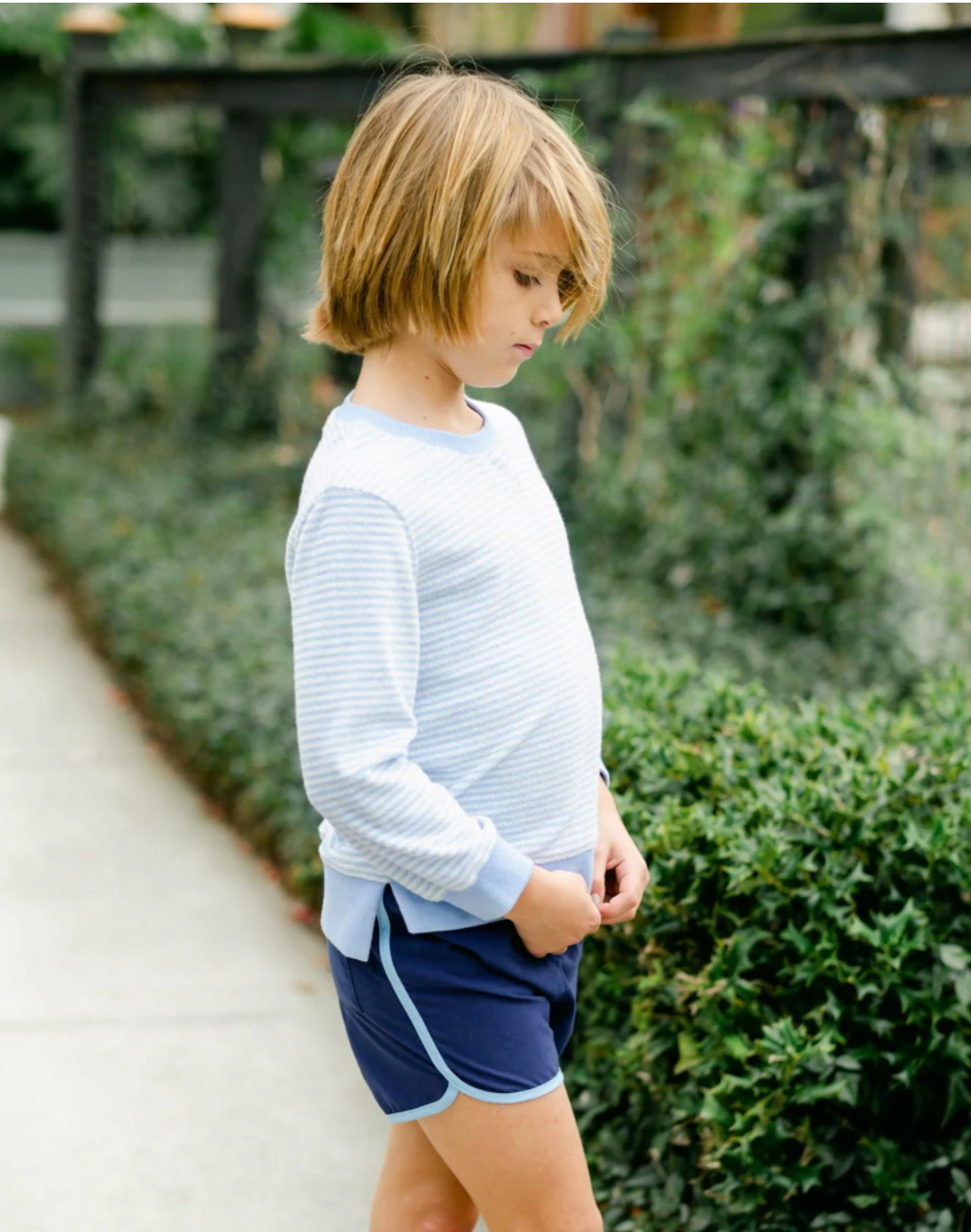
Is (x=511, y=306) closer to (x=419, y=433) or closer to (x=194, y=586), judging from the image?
(x=419, y=433)

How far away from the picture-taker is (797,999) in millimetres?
2453

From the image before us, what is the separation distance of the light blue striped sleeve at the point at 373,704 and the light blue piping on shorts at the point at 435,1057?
0.41 ft

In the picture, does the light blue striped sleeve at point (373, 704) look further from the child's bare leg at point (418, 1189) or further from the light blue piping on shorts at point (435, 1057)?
the child's bare leg at point (418, 1189)

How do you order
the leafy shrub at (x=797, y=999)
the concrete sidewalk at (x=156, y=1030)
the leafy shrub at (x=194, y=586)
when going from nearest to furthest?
the leafy shrub at (x=797, y=999), the concrete sidewalk at (x=156, y=1030), the leafy shrub at (x=194, y=586)

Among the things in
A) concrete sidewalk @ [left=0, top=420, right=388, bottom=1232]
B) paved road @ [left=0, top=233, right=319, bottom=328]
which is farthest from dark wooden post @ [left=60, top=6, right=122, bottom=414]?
concrete sidewalk @ [left=0, top=420, right=388, bottom=1232]

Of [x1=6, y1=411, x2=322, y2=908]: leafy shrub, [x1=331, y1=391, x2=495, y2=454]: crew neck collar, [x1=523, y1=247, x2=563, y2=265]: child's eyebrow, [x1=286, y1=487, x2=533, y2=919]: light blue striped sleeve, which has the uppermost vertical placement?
[x1=523, y1=247, x2=563, y2=265]: child's eyebrow

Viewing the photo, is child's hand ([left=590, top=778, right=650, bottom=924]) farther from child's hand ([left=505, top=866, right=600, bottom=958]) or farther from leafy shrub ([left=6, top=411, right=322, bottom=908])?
leafy shrub ([left=6, top=411, right=322, bottom=908])

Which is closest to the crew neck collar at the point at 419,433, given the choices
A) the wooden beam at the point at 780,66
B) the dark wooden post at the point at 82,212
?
the wooden beam at the point at 780,66

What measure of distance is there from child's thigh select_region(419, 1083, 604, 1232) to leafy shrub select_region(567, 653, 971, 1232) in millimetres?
623

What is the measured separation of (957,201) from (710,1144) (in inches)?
155

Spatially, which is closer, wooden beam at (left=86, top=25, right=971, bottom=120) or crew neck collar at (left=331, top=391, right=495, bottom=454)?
crew neck collar at (left=331, top=391, right=495, bottom=454)

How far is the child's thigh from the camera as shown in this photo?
1.74m

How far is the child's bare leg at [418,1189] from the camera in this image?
6.48 feet

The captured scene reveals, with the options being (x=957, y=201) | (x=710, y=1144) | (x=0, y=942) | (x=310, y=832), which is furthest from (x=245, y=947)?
(x=957, y=201)
